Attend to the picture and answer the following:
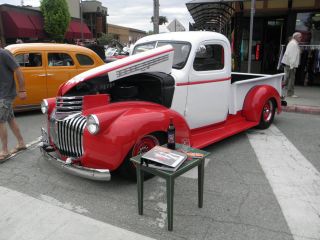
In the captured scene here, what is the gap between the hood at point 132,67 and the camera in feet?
14.3

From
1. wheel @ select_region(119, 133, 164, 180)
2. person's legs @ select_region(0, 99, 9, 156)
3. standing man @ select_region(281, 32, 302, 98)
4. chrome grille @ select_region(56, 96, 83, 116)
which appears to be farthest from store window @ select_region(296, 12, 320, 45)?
person's legs @ select_region(0, 99, 9, 156)

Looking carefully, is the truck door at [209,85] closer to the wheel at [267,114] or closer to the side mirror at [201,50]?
the side mirror at [201,50]

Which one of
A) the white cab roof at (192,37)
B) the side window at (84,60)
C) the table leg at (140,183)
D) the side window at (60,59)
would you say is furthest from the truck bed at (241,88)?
the side window at (60,59)

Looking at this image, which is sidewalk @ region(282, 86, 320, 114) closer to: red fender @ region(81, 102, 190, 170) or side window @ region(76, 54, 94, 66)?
side window @ region(76, 54, 94, 66)

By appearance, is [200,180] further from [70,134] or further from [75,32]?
[75,32]

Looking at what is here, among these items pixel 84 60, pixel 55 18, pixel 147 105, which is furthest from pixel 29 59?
pixel 55 18

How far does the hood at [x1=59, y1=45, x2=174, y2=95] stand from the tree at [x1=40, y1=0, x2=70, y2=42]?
25587mm

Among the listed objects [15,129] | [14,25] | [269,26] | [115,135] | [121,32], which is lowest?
[15,129]

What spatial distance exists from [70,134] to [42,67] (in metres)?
4.68

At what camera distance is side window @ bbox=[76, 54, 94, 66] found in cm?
887

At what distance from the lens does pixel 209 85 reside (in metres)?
5.36

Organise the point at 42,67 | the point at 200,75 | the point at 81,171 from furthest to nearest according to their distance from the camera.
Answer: the point at 42,67
the point at 200,75
the point at 81,171

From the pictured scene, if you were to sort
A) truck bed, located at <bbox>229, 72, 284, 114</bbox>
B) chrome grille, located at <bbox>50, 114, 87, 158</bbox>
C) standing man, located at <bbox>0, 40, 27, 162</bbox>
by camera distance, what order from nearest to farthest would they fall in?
chrome grille, located at <bbox>50, 114, 87, 158</bbox> < standing man, located at <bbox>0, 40, 27, 162</bbox> < truck bed, located at <bbox>229, 72, 284, 114</bbox>

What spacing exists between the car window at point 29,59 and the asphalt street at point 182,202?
322 centimetres
